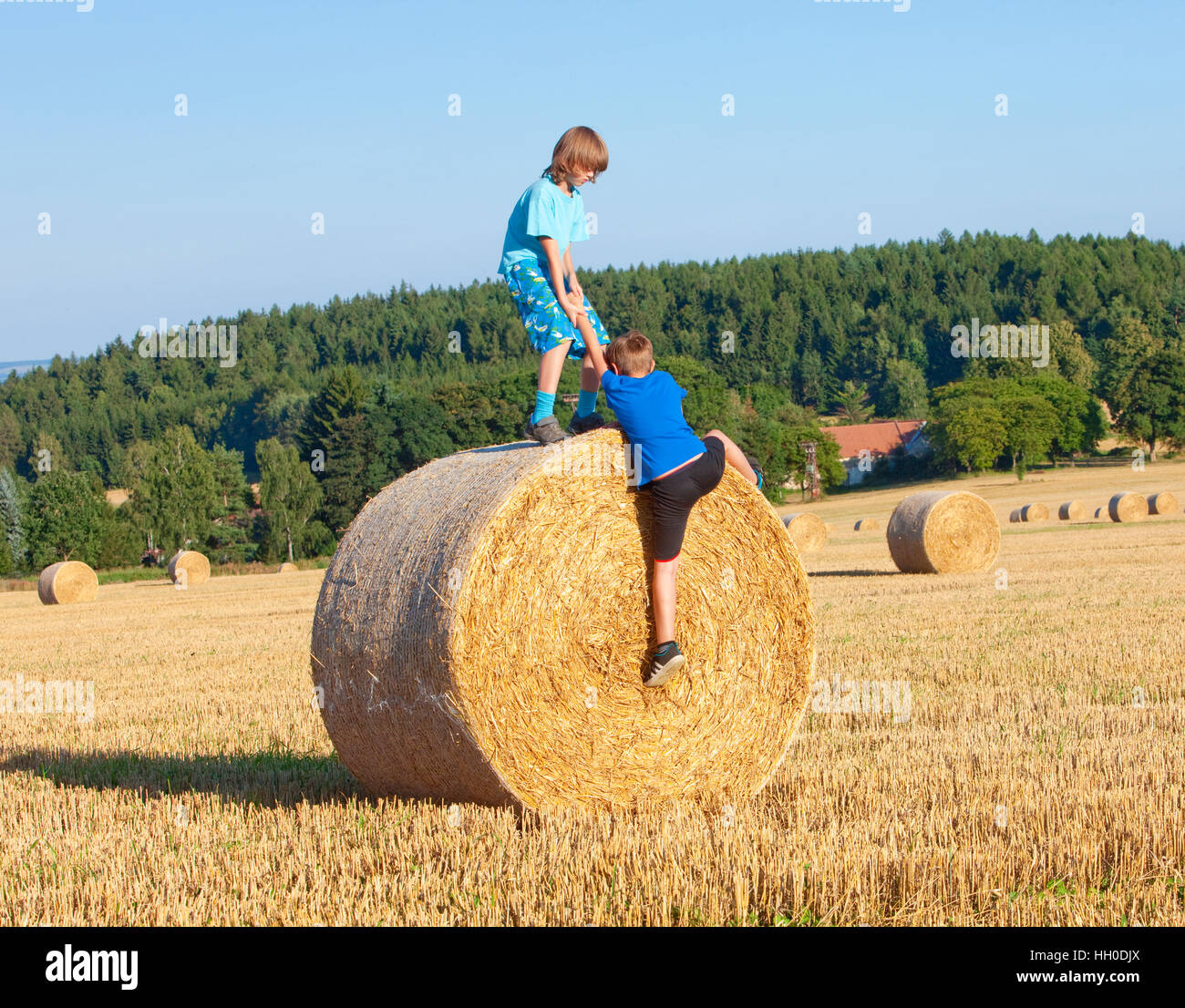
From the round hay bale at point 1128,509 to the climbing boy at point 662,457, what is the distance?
33.9 m

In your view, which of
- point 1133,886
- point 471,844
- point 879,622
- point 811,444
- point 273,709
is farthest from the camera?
point 811,444

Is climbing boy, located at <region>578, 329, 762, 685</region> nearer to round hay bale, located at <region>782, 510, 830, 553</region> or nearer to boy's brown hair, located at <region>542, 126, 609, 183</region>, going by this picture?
boy's brown hair, located at <region>542, 126, 609, 183</region>

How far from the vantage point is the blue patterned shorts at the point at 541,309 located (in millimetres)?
6855

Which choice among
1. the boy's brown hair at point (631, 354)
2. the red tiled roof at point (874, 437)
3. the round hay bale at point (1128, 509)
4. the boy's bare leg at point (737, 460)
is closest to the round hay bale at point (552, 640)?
the boy's bare leg at point (737, 460)

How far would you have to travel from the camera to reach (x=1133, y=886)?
4.71m

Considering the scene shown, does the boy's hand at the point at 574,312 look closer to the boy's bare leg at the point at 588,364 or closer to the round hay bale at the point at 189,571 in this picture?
the boy's bare leg at the point at 588,364

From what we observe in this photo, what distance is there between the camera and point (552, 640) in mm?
6430

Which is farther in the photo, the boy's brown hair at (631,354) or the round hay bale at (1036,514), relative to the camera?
the round hay bale at (1036,514)

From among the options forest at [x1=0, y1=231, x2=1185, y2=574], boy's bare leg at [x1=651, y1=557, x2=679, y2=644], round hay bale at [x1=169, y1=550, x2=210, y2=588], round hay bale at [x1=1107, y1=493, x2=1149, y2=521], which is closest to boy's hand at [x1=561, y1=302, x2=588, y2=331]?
boy's bare leg at [x1=651, y1=557, x2=679, y2=644]

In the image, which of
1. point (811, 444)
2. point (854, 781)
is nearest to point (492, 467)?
point (854, 781)

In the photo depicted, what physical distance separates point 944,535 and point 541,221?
16.7 metres

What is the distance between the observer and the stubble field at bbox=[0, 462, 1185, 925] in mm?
4676
